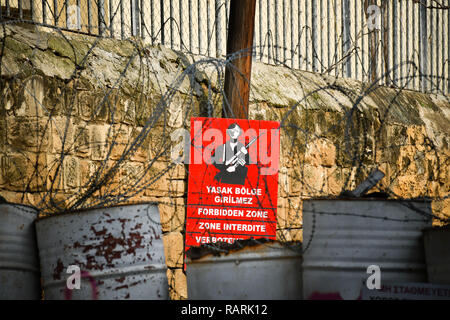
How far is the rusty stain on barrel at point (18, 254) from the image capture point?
2.96 meters

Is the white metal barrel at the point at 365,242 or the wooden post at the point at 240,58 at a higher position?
the wooden post at the point at 240,58

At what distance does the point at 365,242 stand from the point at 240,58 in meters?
2.26

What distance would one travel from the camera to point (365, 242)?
2.94m

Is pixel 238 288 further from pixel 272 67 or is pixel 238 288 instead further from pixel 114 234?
pixel 272 67

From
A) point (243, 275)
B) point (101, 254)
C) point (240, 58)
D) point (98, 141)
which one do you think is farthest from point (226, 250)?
point (240, 58)

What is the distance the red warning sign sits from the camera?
4492mm

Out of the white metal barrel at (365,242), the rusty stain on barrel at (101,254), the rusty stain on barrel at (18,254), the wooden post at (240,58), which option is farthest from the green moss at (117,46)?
the white metal barrel at (365,242)

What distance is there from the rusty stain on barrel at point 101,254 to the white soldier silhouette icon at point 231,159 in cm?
160

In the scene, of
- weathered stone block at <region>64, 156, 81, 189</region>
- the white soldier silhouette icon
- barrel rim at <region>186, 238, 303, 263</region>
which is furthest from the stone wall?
barrel rim at <region>186, 238, 303, 263</region>

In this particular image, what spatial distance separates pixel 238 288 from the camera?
2920 millimetres

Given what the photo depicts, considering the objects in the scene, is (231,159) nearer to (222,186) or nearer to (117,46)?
(222,186)

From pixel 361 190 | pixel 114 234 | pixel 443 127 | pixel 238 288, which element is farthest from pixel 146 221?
pixel 443 127

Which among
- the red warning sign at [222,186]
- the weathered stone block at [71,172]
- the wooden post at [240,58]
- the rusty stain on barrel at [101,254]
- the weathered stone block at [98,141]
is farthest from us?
the wooden post at [240,58]

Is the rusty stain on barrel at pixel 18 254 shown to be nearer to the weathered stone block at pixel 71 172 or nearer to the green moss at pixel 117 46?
the weathered stone block at pixel 71 172
